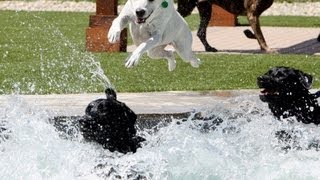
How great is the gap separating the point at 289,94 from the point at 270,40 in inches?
374

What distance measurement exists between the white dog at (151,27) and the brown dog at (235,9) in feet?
19.9

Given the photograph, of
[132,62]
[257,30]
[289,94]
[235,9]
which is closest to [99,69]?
[132,62]

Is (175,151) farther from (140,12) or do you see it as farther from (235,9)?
(235,9)

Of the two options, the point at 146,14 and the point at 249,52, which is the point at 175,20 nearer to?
the point at 146,14

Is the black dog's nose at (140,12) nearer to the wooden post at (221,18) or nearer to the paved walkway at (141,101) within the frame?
the paved walkway at (141,101)

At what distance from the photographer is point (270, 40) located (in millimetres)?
17297

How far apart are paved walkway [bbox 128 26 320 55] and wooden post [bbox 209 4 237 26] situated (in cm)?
20

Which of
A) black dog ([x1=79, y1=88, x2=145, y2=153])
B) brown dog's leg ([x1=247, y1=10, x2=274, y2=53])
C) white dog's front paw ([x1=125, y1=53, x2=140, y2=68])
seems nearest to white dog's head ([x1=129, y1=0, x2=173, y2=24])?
white dog's front paw ([x1=125, y1=53, x2=140, y2=68])

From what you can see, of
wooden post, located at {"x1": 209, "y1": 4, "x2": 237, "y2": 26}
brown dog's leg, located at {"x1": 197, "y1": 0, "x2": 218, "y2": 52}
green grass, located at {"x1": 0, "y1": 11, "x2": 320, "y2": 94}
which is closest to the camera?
green grass, located at {"x1": 0, "y1": 11, "x2": 320, "y2": 94}

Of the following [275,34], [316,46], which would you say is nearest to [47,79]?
[316,46]

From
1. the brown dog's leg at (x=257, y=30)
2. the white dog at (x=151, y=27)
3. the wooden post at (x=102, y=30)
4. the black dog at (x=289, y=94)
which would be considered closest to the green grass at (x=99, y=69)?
the wooden post at (x=102, y=30)

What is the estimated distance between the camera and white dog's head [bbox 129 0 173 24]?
782cm

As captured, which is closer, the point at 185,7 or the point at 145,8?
the point at 145,8

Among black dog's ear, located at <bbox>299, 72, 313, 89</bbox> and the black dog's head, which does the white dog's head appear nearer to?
the black dog's head
